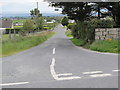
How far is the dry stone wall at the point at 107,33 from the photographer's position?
16.1 metres

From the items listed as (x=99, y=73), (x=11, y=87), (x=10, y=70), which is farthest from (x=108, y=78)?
(x=10, y=70)

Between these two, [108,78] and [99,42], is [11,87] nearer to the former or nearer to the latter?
[108,78]

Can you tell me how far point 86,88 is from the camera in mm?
5402

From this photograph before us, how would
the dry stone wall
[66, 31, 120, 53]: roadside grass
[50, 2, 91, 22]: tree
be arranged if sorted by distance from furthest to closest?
[50, 2, 91, 22]: tree < the dry stone wall < [66, 31, 120, 53]: roadside grass

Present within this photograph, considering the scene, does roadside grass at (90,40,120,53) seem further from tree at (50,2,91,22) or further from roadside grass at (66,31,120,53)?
tree at (50,2,91,22)

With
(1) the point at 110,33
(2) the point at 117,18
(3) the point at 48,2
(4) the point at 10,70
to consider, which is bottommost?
(4) the point at 10,70

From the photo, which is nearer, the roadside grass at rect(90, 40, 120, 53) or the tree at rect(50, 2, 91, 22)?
the roadside grass at rect(90, 40, 120, 53)

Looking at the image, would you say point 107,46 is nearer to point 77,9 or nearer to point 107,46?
point 107,46

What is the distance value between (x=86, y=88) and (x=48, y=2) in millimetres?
16547

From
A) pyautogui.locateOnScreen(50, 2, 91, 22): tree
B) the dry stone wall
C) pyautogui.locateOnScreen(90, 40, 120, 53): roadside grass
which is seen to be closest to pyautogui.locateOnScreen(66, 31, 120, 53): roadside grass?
pyautogui.locateOnScreen(90, 40, 120, 53): roadside grass

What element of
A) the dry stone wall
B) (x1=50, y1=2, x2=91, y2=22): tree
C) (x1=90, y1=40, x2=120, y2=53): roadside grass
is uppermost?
(x1=50, y1=2, x2=91, y2=22): tree

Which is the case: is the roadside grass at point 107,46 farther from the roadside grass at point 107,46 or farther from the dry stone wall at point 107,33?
the dry stone wall at point 107,33

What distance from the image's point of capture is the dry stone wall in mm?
16125

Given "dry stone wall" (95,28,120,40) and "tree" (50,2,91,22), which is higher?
"tree" (50,2,91,22)
